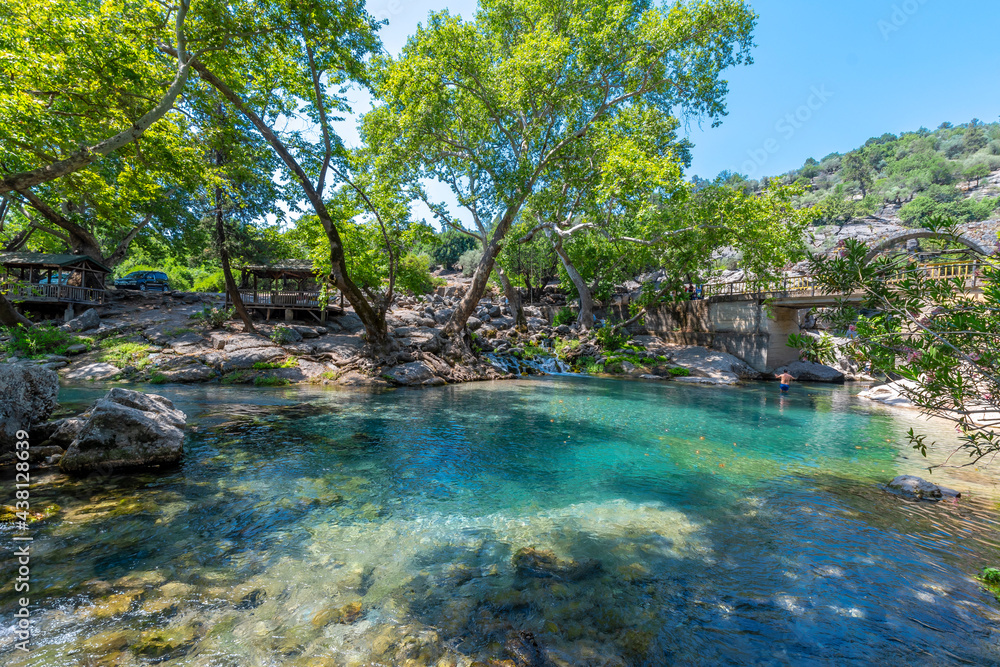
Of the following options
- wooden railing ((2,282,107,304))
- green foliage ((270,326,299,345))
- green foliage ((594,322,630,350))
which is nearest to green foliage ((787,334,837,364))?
green foliage ((270,326,299,345))

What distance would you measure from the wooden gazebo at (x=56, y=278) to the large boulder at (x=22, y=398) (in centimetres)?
1997

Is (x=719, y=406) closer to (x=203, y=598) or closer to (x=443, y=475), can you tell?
(x=443, y=475)

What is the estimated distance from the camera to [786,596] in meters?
3.86

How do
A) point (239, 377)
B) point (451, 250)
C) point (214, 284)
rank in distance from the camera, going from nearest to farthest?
point (239, 377) → point (214, 284) → point (451, 250)

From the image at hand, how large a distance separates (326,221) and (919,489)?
708 inches

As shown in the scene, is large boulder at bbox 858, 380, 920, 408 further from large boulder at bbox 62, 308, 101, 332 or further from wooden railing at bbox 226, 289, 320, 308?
large boulder at bbox 62, 308, 101, 332

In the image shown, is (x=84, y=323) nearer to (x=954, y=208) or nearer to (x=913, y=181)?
(x=954, y=208)

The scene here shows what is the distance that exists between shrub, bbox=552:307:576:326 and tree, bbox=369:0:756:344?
44.5ft

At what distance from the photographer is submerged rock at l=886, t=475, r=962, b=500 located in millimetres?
6367

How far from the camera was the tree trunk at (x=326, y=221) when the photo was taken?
12.7m

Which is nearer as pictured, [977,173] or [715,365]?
[715,365]

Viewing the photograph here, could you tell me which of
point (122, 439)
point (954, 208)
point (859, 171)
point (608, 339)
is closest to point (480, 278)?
point (608, 339)

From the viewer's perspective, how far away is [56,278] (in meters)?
26.1

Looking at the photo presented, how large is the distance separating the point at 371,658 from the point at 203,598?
1.68 m
